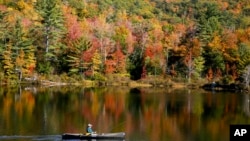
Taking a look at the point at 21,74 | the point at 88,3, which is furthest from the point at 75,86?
the point at 88,3

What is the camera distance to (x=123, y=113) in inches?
2232

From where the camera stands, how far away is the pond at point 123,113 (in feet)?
148

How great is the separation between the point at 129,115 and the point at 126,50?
44485mm

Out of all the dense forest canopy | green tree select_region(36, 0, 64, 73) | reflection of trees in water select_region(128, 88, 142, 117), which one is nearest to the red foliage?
the dense forest canopy

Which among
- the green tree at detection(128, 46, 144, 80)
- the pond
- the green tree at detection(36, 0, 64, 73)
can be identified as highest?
the green tree at detection(36, 0, 64, 73)

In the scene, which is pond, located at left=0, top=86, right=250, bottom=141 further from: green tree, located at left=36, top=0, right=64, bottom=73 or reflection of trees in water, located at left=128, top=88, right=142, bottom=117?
green tree, located at left=36, top=0, right=64, bottom=73

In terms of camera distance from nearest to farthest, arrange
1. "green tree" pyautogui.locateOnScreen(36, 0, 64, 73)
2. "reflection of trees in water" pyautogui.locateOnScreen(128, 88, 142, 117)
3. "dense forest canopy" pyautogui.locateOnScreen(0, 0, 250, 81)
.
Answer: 1. "reflection of trees in water" pyautogui.locateOnScreen(128, 88, 142, 117)
2. "dense forest canopy" pyautogui.locateOnScreen(0, 0, 250, 81)
3. "green tree" pyautogui.locateOnScreen(36, 0, 64, 73)

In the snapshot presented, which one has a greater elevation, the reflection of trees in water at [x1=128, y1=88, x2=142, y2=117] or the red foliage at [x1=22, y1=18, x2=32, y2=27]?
the red foliage at [x1=22, y1=18, x2=32, y2=27]

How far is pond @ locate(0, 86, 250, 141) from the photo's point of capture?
45.2 m

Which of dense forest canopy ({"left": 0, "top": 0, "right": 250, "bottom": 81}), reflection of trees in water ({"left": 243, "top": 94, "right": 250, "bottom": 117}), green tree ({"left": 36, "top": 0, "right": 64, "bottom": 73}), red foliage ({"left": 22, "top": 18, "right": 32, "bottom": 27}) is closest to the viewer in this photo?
reflection of trees in water ({"left": 243, "top": 94, "right": 250, "bottom": 117})

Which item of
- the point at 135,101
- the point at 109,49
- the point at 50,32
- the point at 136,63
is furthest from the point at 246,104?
the point at 50,32

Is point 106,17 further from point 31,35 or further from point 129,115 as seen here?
point 129,115

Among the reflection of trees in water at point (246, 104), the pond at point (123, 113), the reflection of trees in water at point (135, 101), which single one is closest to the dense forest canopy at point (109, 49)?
the pond at point (123, 113)

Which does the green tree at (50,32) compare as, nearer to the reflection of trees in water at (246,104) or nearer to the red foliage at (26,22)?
the red foliage at (26,22)
